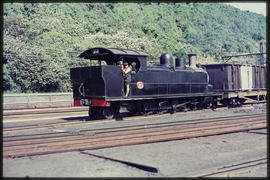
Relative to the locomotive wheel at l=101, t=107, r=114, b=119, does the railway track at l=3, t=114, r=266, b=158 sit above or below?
below

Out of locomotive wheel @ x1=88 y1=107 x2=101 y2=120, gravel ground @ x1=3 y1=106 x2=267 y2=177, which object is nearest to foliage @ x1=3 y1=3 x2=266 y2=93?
locomotive wheel @ x1=88 y1=107 x2=101 y2=120

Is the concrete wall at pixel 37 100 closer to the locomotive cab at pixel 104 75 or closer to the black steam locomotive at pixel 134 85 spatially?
→ the locomotive cab at pixel 104 75

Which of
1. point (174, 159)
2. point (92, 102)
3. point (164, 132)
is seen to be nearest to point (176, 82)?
point (92, 102)

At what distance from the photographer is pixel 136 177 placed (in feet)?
19.2

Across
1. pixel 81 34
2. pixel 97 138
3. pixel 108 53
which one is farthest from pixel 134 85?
pixel 81 34

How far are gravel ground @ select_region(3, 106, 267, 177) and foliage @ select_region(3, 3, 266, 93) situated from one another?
21540 millimetres

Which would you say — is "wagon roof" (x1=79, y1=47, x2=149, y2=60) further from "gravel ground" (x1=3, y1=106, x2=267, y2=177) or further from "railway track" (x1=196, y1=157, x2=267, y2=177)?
"railway track" (x1=196, y1=157, x2=267, y2=177)

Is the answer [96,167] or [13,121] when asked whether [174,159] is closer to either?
[96,167]

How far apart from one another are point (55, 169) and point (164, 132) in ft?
16.2

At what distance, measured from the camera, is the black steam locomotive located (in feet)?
44.7

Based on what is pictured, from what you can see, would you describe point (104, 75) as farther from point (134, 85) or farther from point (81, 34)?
point (81, 34)

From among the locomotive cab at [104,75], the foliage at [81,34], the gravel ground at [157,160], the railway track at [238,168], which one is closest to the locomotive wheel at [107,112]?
the locomotive cab at [104,75]

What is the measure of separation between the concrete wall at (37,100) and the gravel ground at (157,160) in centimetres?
1557

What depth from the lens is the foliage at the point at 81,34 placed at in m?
27.9
